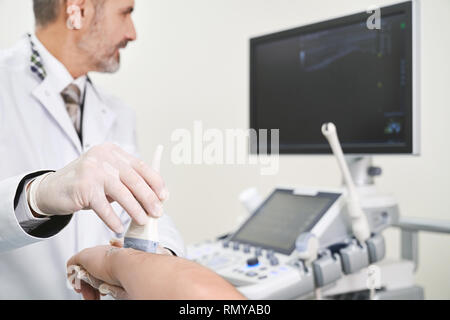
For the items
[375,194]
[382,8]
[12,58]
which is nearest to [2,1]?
[12,58]

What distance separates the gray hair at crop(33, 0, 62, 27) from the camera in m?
0.79

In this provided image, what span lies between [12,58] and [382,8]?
2.56 ft

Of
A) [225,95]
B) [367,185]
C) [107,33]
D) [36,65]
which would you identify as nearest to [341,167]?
[367,185]

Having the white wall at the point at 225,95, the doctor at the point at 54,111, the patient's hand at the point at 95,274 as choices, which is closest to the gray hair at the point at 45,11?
the doctor at the point at 54,111

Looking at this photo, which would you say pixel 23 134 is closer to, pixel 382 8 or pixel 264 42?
pixel 264 42

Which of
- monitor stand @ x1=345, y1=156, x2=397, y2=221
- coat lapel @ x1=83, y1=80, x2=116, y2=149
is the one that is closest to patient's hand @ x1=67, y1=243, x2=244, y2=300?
coat lapel @ x1=83, y1=80, x2=116, y2=149

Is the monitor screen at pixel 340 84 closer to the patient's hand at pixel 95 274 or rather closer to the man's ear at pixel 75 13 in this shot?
the man's ear at pixel 75 13

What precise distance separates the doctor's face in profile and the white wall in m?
0.42

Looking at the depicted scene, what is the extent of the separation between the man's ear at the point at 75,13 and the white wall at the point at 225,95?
0.48 metres

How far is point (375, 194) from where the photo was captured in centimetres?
90

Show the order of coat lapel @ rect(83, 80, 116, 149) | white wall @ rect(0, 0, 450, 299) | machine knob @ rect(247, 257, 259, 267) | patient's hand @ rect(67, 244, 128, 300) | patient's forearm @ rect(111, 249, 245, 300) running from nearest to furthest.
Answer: patient's forearm @ rect(111, 249, 245, 300) < patient's hand @ rect(67, 244, 128, 300) < machine knob @ rect(247, 257, 259, 267) < coat lapel @ rect(83, 80, 116, 149) < white wall @ rect(0, 0, 450, 299)

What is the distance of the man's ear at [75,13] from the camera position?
0.76 m

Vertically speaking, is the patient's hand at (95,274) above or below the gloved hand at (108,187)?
below

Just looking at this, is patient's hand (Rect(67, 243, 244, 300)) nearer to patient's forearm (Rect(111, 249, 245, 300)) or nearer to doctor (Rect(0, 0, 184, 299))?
patient's forearm (Rect(111, 249, 245, 300))
